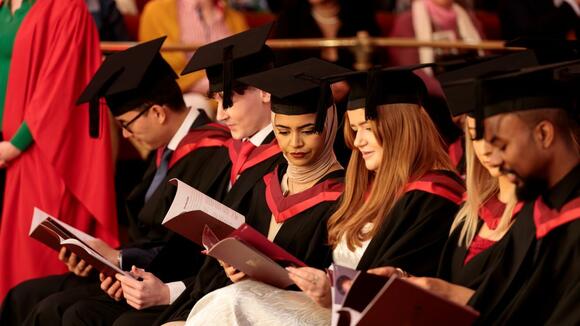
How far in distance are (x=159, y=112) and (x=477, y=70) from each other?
6.40ft

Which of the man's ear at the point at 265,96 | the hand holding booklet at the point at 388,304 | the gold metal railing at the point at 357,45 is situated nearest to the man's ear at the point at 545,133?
the hand holding booklet at the point at 388,304

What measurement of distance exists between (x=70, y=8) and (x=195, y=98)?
4.25 feet

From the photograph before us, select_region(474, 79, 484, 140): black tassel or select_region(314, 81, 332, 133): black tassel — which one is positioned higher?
select_region(474, 79, 484, 140): black tassel

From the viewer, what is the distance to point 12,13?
6.41 metres

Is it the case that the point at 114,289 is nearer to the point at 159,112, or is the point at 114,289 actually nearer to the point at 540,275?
the point at 159,112

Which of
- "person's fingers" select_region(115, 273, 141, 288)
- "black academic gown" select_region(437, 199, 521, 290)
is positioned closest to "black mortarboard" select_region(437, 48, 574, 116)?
"black academic gown" select_region(437, 199, 521, 290)

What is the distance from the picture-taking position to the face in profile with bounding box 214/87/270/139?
4.97 m

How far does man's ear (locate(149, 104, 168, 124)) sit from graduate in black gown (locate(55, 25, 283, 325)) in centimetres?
31

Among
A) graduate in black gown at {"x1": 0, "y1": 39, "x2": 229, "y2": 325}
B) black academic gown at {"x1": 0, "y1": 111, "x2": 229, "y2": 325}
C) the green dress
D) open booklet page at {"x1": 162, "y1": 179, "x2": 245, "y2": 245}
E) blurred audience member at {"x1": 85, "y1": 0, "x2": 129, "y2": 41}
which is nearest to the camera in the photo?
open booklet page at {"x1": 162, "y1": 179, "x2": 245, "y2": 245}

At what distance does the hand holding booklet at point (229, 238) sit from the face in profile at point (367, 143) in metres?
0.44

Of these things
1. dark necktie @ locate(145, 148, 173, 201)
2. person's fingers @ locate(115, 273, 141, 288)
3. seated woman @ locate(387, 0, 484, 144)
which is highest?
seated woman @ locate(387, 0, 484, 144)

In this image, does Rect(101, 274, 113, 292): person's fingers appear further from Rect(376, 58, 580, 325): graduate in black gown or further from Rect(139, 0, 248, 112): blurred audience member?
Rect(139, 0, 248, 112): blurred audience member

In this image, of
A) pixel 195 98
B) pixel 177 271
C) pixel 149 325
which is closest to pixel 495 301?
pixel 149 325

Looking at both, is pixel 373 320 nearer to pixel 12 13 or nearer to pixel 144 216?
pixel 144 216
